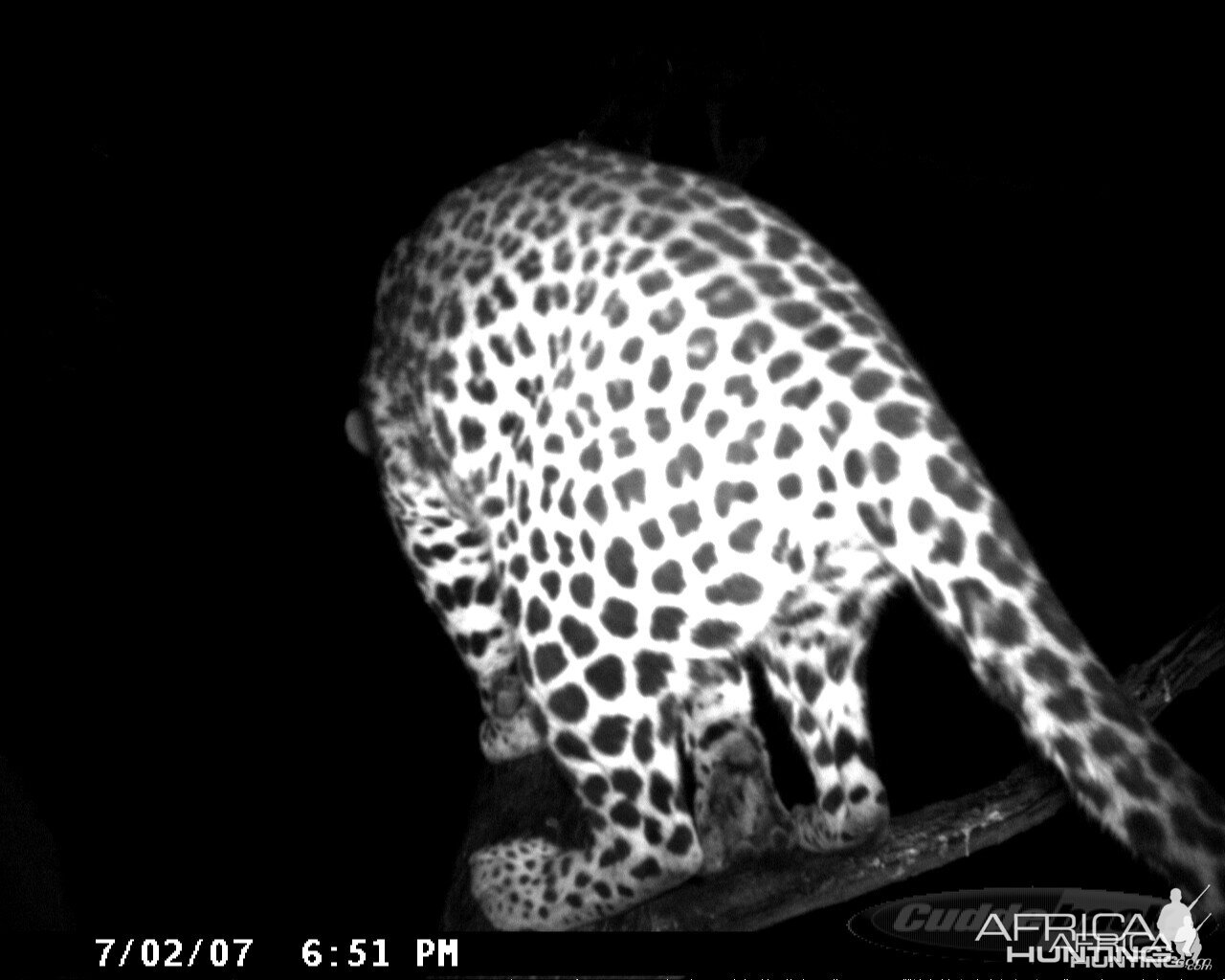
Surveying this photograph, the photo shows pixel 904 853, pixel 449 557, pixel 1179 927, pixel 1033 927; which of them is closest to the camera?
pixel 1179 927

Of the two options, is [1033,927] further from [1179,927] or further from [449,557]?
[449,557]

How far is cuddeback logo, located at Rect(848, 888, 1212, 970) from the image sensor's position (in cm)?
Result: 136

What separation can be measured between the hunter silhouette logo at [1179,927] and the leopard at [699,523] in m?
0.06

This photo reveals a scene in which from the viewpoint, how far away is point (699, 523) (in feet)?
4.85

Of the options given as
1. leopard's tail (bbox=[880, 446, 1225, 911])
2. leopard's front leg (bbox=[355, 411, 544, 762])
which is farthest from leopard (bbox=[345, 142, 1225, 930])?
leopard's front leg (bbox=[355, 411, 544, 762])

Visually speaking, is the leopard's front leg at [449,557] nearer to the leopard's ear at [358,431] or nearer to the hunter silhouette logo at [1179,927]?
the leopard's ear at [358,431]

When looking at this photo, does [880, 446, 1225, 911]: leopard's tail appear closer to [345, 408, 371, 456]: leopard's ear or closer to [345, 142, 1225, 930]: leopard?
[345, 142, 1225, 930]: leopard

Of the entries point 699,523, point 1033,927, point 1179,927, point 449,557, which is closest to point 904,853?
point 1033,927

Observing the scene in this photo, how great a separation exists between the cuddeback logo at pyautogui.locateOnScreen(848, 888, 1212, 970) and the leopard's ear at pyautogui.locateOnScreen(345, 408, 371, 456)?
116cm

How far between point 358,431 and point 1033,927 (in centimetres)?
136

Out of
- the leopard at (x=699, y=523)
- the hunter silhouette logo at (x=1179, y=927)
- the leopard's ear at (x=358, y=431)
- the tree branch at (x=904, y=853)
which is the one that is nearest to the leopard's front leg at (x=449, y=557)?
the leopard's ear at (x=358, y=431)

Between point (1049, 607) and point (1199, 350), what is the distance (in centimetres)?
75

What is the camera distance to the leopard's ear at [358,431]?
202 cm

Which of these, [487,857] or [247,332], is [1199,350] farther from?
[247,332]
